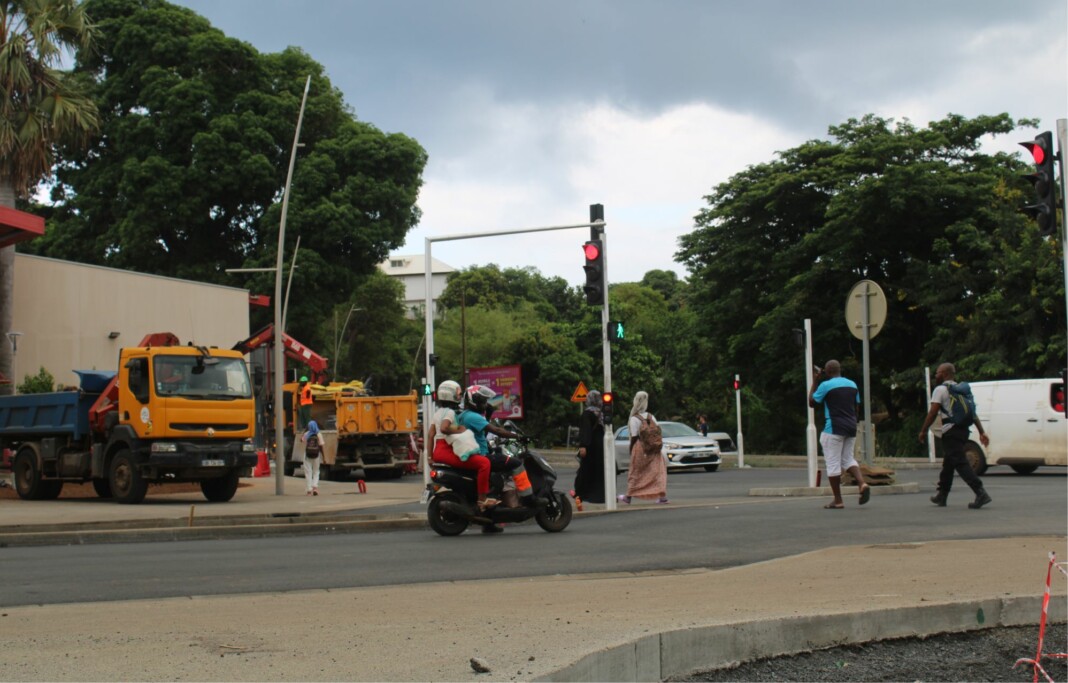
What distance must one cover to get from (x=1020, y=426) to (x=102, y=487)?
59.1ft

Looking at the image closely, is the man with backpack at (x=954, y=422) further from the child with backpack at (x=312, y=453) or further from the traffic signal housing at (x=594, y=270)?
the child with backpack at (x=312, y=453)

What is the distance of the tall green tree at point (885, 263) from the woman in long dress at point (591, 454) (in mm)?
21422

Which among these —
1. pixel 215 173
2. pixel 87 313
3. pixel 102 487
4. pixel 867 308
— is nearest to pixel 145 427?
pixel 102 487

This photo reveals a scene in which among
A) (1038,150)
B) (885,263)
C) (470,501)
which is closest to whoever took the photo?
(1038,150)

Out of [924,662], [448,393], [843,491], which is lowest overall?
[924,662]

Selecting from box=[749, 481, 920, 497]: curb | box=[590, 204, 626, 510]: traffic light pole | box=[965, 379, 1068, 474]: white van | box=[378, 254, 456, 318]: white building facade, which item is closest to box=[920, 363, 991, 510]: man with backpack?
box=[749, 481, 920, 497]: curb

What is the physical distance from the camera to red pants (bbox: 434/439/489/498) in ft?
43.8

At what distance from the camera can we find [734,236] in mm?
46344

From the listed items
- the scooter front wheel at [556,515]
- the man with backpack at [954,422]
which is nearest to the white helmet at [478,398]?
the scooter front wheel at [556,515]

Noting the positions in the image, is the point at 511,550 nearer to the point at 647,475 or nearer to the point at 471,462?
the point at 471,462

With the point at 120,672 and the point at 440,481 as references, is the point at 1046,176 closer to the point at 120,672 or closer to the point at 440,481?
the point at 440,481

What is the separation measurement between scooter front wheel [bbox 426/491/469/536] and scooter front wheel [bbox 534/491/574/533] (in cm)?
89

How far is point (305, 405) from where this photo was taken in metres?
32.1

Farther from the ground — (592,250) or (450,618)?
(592,250)
